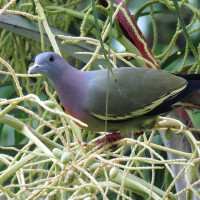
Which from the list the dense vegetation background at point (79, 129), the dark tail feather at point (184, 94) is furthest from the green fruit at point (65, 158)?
the dark tail feather at point (184, 94)

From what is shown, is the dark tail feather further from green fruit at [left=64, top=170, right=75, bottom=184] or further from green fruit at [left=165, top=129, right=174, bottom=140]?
green fruit at [left=64, top=170, right=75, bottom=184]

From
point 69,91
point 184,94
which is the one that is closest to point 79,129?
point 69,91

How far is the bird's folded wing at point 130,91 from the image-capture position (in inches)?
42.1

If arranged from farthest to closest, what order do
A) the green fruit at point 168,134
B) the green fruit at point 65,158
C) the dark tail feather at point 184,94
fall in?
the dark tail feather at point 184,94 → the green fruit at point 168,134 → the green fruit at point 65,158

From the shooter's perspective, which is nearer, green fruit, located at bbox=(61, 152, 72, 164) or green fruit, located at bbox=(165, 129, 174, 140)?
green fruit, located at bbox=(61, 152, 72, 164)

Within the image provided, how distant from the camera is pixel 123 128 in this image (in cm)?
113

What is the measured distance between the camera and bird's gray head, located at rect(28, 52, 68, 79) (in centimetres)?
100

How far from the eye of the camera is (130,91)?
3.57 ft

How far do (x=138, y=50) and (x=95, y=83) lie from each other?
18cm

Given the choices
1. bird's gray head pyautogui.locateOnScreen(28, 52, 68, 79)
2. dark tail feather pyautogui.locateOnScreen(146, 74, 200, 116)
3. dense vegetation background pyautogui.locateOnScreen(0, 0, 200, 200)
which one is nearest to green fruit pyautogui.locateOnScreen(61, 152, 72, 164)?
dense vegetation background pyautogui.locateOnScreen(0, 0, 200, 200)

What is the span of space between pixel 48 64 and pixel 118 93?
0.53 feet

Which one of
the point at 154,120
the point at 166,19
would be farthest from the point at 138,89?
the point at 166,19

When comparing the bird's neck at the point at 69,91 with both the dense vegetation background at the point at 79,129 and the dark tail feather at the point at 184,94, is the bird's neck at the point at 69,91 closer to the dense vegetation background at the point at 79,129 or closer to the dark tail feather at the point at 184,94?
the dense vegetation background at the point at 79,129

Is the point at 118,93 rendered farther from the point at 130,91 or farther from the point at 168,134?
the point at 168,134
